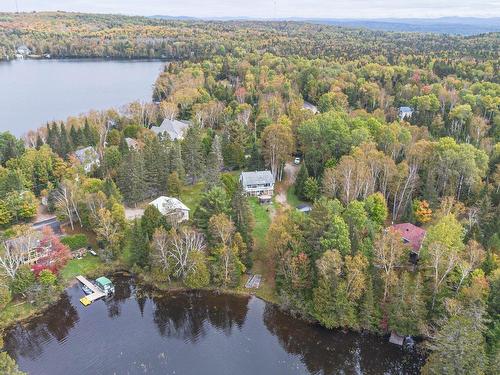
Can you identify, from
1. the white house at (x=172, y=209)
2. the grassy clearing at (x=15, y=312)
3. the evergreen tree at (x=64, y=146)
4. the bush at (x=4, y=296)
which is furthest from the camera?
the evergreen tree at (x=64, y=146)

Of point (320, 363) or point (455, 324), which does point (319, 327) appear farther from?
point (455, 324)

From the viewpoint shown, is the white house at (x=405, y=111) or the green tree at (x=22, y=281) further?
the white house at (x=405, y=111)

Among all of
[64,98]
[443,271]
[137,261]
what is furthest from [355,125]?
[64,98]

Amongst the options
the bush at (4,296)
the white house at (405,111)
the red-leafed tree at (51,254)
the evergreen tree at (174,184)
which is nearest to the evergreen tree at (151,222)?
the red-leafed tree at (51,254)

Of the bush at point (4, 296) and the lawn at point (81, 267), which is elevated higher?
the bush at point (4, 296)

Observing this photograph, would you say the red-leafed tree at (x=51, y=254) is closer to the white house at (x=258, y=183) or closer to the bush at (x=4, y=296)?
the bush at (x=4, y=296)

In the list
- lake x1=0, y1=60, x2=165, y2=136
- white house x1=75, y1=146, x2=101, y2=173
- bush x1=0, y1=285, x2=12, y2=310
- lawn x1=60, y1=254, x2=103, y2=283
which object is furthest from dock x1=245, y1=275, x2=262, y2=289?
lake x1=0, y1=60, x2=165, y2=136

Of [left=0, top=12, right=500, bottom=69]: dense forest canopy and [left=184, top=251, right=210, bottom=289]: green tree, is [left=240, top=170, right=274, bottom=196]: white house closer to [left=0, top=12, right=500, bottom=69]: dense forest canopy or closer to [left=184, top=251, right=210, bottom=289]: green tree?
[left=184, top=251, right=210, bottom=289]: green tree
